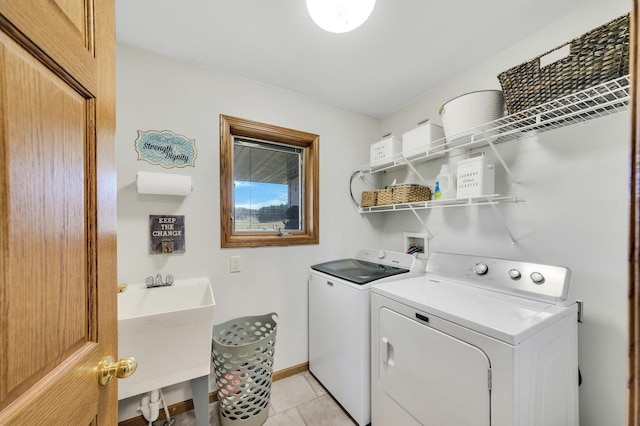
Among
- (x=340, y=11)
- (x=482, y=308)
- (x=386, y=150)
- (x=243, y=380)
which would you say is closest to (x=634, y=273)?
(x=482, y=308)

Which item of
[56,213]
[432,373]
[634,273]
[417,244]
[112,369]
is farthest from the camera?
[417,244]

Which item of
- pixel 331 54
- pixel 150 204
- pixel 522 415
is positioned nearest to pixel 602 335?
pixel 522 415

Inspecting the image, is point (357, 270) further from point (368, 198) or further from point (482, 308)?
point (482, 308)

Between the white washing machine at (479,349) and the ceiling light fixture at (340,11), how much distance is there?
1.42m

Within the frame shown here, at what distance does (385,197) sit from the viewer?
7.09ft

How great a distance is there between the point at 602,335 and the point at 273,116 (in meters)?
2.46

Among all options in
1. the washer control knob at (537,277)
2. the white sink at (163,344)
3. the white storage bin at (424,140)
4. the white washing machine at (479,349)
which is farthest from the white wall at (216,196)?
the washer control knob at (537,277)

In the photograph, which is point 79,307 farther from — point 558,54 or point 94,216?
point 558,54

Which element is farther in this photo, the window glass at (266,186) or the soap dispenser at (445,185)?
the window glass at (266,186)

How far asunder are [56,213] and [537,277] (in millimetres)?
1814

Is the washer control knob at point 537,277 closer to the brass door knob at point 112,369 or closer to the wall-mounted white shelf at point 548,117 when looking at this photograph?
the wall-mounted white shelf at point 548,117

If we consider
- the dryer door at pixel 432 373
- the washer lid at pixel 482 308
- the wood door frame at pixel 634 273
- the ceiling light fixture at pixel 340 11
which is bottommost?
the dryer door at pixel 432 373

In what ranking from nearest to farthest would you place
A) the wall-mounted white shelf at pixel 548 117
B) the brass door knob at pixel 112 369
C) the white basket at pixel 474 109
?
the brass door knob at pixel 112 369 → the wall-mounted white shelf at pixel 548 117 → the white basket at pixel 474 109

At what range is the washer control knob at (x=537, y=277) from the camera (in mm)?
1211
